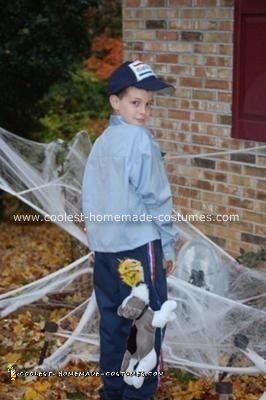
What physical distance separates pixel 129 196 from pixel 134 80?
503mm

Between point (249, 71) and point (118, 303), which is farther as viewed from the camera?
point (249, 71)

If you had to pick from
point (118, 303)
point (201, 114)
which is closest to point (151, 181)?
point (118, 303)

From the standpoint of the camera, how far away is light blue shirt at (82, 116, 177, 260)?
3.29 metres

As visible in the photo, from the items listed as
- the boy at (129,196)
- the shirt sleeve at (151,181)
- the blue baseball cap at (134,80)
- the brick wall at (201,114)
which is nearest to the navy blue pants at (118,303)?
the boy at (129,196)

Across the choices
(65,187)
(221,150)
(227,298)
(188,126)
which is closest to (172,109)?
(188,126)

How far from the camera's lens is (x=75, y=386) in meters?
4.27

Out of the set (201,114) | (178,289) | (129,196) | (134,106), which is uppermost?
(134,106)

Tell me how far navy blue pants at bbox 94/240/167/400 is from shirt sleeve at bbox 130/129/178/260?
129 mm

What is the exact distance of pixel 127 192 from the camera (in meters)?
3.35

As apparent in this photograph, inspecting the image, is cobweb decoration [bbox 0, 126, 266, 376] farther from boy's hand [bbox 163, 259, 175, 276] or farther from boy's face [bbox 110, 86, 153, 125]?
boy's face [bbox 110, 86, 153, 125]

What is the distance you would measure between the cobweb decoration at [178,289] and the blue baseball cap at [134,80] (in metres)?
1.22

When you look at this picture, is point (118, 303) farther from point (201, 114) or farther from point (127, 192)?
point (201, 114)

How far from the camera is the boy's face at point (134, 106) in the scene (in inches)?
133

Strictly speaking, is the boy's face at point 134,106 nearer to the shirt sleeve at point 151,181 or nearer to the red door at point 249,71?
the shirt sleeve at point 151,181
